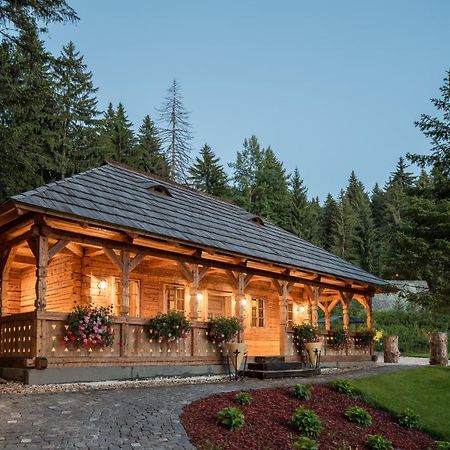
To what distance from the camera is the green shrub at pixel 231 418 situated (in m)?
7.97

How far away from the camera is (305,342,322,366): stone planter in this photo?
16.3m

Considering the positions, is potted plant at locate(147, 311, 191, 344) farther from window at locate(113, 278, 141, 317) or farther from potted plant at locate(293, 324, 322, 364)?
potted plant at locate(293, 324, 322, 364)

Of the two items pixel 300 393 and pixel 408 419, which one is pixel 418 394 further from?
pixel 300 393

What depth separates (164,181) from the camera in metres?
19.3

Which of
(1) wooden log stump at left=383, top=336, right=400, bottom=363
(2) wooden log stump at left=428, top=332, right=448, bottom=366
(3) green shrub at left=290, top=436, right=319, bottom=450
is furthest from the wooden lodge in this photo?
(3) green shrub at left=290, top=436, right=319, bottom=450

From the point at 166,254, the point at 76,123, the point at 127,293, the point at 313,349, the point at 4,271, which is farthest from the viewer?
the point at 76,123

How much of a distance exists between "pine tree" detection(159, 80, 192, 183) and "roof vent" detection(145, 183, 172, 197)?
22311 millimetres

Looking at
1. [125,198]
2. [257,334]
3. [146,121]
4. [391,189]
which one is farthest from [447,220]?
[391,189]

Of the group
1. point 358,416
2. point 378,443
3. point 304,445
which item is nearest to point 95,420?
point 304,445

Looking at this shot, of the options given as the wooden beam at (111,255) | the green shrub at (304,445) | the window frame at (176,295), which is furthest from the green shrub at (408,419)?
the window frame at (176,295)

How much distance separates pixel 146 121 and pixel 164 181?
1034 inches

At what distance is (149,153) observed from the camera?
1569 inches

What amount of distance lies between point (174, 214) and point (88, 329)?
509 centimetres

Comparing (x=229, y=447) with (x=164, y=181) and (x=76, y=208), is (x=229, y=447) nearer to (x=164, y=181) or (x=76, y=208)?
(x=76, y=208)
